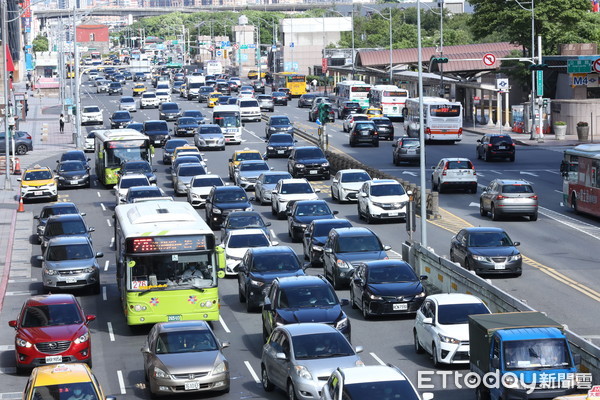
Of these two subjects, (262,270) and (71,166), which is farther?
(71,166)

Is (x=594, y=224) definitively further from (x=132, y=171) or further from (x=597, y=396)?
(x=597, y=396)

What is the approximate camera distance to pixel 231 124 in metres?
75.1

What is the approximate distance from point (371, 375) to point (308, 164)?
39669 millimetres

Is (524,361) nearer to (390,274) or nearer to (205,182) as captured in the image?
(390,274)

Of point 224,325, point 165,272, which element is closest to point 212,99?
point 224,325

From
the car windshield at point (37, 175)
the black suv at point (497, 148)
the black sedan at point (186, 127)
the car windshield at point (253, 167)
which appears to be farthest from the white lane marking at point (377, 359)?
the black sedan at point (186, 127)

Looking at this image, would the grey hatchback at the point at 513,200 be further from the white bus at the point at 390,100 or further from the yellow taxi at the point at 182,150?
the white bus at the point at 390,100

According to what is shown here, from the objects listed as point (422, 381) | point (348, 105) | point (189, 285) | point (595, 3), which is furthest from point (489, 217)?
point (595, 3)

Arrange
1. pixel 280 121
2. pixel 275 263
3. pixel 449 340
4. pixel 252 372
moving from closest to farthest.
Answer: pixel 449 340 → pixel 252 372 → pixel 275 263 → pixel 280 121

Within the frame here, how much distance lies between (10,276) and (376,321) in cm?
1507

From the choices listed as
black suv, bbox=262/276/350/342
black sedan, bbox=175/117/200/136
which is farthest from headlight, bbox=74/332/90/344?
black sedan, bbox=175/117/200/136

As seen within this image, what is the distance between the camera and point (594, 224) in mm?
43688

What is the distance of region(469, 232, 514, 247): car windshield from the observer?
34.0 metres

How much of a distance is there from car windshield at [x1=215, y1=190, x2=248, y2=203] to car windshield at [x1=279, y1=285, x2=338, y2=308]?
60.7 ft
